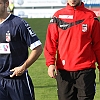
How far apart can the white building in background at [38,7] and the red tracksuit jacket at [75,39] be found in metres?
34.8

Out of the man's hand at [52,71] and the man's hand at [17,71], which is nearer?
the man's hand at [17,71]

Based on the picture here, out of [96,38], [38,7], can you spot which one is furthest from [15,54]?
[38,7]

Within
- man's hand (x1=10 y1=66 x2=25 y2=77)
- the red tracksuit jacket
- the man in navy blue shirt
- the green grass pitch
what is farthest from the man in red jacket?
the green grass pitch

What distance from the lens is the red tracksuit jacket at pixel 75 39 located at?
5578 millimetres

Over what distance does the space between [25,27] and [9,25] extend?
19cm

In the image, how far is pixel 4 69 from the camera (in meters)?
5.38

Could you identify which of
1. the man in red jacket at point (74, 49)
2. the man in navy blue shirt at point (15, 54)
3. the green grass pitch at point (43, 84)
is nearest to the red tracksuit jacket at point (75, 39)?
the man in red jacket at point (74, 49)

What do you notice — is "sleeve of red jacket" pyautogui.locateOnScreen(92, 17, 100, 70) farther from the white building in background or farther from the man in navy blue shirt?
the white building in background

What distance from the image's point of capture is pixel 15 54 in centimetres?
534

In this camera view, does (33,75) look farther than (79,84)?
Yes

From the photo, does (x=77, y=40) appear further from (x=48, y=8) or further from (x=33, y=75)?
(x=48, y=8)

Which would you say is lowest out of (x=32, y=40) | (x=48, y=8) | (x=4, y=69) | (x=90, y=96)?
(x=48, y=8)

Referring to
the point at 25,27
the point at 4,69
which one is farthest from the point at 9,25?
the point at 4,69

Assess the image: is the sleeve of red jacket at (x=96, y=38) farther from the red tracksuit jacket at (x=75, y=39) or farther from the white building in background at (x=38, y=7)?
the white building in background at (x=38, y=7)
